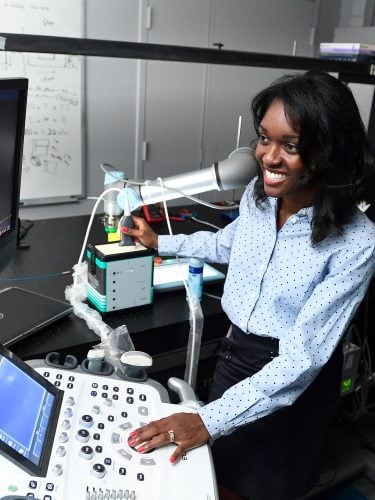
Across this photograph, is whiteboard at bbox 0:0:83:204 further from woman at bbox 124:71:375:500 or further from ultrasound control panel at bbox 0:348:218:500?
ultrasound control panel at bbox 0:348:218:500

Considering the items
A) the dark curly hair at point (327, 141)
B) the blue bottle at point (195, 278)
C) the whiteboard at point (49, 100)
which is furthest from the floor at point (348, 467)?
the whiteboard at point (49, 100)

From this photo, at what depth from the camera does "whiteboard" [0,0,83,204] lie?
8.52 feet

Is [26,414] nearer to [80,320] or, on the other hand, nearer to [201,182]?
[80,320]

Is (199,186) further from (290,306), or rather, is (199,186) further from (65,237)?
(65,237)

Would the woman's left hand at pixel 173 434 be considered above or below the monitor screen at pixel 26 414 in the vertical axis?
below

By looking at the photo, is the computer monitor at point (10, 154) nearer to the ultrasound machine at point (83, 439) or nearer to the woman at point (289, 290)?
the ultrasound machine at point (83, 439)

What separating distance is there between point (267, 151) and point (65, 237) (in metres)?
0.91

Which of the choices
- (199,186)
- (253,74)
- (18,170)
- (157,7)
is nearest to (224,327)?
(199,186)

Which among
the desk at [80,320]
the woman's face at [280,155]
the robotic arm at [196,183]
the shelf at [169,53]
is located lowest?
the desk at [80,320]

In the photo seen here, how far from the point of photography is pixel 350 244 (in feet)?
3.20

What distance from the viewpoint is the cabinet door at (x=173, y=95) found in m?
2.99

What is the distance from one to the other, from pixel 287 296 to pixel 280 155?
29cm

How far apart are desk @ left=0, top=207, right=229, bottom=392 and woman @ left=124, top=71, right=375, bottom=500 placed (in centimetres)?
11

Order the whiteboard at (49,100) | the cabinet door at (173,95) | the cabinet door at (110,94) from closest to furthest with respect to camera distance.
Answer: the whiteboard at (49,100), the cabinet door at (110,94), the cabinet door at (173,95)
